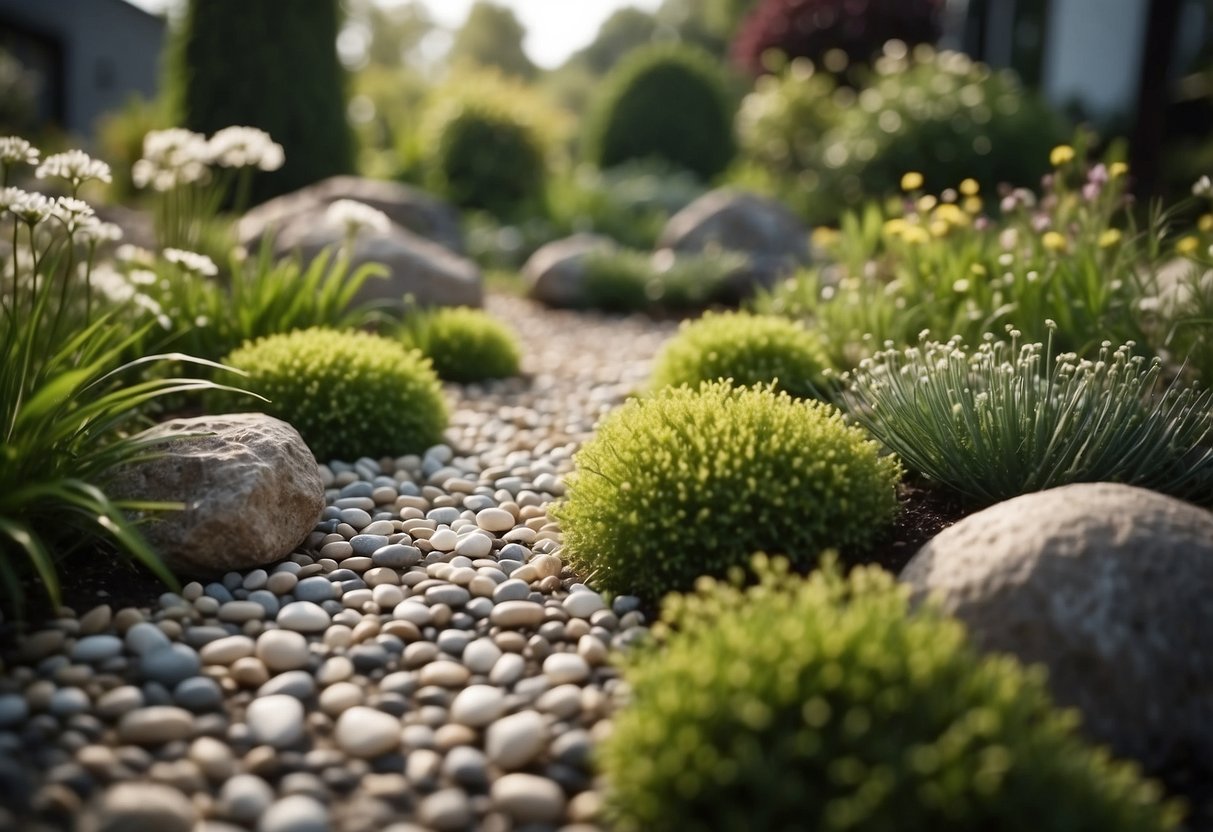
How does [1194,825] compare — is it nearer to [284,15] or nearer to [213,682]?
[213,682]

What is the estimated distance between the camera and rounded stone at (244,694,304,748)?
2.28 metres

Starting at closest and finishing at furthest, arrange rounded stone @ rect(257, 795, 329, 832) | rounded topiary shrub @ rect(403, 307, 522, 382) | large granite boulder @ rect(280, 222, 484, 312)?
rounded stone @ rect(257, 795, 329, 832), rounded topiary shrub @ rect(403, 307, 522, 382), large granite boulder @ rect(280, 222, 484, 312)

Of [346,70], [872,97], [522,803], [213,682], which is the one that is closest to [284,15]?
[346,70]

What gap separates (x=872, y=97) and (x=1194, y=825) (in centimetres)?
926

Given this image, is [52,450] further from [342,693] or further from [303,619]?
[342,693]

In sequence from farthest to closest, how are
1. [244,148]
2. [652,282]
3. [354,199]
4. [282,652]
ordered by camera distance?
[354,199], [652,282], [244,148], [282,652]

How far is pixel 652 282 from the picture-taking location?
8164mm

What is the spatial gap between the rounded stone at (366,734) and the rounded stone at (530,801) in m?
0.31

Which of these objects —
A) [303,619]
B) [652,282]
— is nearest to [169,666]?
[303,619]

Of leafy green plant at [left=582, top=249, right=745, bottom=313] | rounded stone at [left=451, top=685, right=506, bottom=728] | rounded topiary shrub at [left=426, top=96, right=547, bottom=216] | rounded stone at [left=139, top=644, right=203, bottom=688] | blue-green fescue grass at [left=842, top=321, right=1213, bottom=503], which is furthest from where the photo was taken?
rounded topiary shrub at [left=426, top=96, right=547, bottom=216]

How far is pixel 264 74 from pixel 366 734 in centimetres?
880

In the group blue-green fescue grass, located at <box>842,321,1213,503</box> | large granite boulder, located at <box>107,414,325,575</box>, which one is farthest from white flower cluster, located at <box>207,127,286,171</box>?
blue-green fescue grass, located at <box>842,321,1213,503</box>

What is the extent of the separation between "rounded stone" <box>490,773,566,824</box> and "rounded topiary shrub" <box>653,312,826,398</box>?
2398 millimetres

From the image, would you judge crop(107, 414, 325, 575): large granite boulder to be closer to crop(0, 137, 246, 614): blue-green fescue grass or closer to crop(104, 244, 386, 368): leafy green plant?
crop(0, 137, 246, 614): blue-green fescue grass
